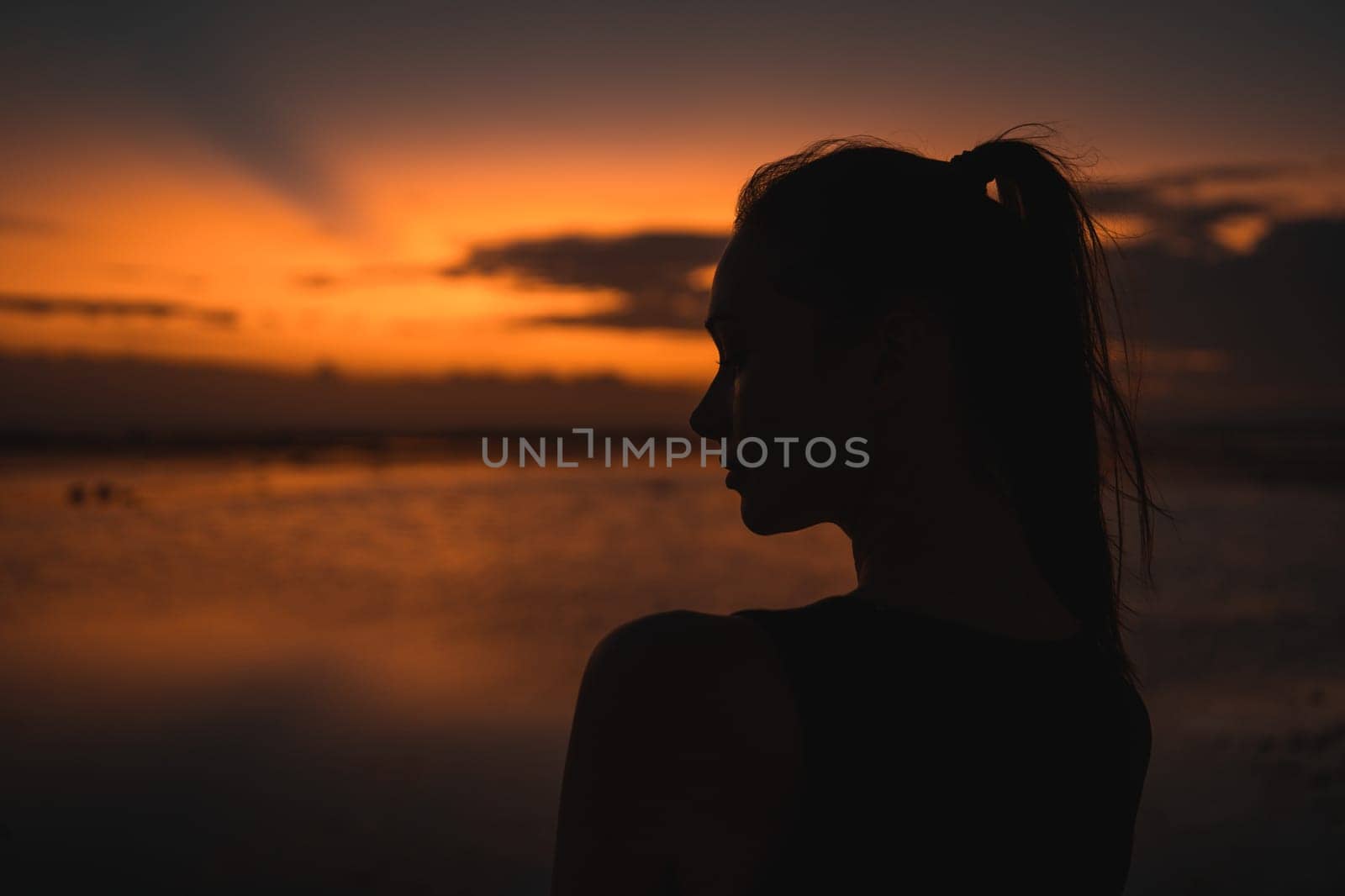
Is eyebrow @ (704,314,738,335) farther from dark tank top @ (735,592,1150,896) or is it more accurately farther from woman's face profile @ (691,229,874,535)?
dark tank top @ (735,592,1150,896)

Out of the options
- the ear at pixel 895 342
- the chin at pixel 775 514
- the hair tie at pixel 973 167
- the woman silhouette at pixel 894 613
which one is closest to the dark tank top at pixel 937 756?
the woman silhouette at pixel 894 613

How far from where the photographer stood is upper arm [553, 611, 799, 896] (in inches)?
33.0

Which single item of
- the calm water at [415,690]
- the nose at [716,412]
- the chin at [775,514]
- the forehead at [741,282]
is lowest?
the calm water at [415,690]

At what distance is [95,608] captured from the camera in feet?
30.7

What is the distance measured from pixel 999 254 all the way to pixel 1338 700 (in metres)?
7.50

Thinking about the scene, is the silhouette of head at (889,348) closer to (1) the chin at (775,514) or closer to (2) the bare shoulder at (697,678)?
(1) the chin at (775,514)

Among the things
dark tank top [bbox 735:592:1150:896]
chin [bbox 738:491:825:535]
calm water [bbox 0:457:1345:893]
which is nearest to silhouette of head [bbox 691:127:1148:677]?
chin [bbox 738:491:825:535]

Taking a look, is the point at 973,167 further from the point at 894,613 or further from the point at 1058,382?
the point at 894,613

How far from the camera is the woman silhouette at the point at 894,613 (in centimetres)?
85

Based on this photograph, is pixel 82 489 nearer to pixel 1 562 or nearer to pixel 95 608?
pixel 1 562

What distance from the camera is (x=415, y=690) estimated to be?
7066 mm

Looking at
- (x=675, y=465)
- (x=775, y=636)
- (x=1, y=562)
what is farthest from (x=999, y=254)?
(x=675, y=465)

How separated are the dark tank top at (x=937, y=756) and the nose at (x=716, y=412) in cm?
27

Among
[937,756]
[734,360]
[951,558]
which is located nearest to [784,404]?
[734,360]
